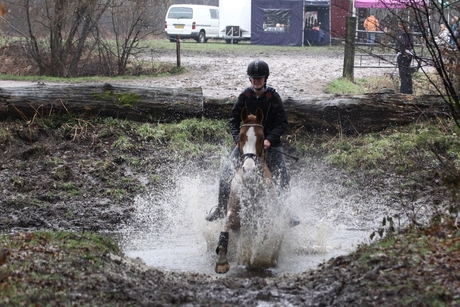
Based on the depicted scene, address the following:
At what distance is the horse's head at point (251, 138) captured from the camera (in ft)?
29.1

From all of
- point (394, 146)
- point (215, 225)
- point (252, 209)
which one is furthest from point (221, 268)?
point (394, 146)

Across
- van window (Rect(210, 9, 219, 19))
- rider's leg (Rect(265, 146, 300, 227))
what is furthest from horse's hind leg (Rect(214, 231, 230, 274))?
van window (Rect(210, 9, 219, 19))

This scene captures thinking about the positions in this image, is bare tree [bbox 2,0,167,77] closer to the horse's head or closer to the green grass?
the green grass

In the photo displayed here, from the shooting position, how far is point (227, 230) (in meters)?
9.21

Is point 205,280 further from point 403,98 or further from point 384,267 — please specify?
point 403,98

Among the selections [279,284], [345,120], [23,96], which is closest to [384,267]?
[279,284]

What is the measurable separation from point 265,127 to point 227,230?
5.71 ft

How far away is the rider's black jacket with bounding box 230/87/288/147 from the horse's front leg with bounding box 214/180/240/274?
3.88 feet

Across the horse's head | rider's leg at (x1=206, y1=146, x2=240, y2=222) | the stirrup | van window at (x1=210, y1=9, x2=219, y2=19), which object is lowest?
the stirrup

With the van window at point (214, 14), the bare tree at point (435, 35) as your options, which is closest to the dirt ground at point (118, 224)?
the bare tree at point (435, 35)

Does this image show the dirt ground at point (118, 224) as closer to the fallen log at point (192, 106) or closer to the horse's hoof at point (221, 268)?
the fallen log at point (192, 106)

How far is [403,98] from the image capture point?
1541 centimetres

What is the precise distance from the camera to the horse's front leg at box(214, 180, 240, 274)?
29.2 feet

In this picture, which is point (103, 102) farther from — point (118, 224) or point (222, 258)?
point (222, 258)
